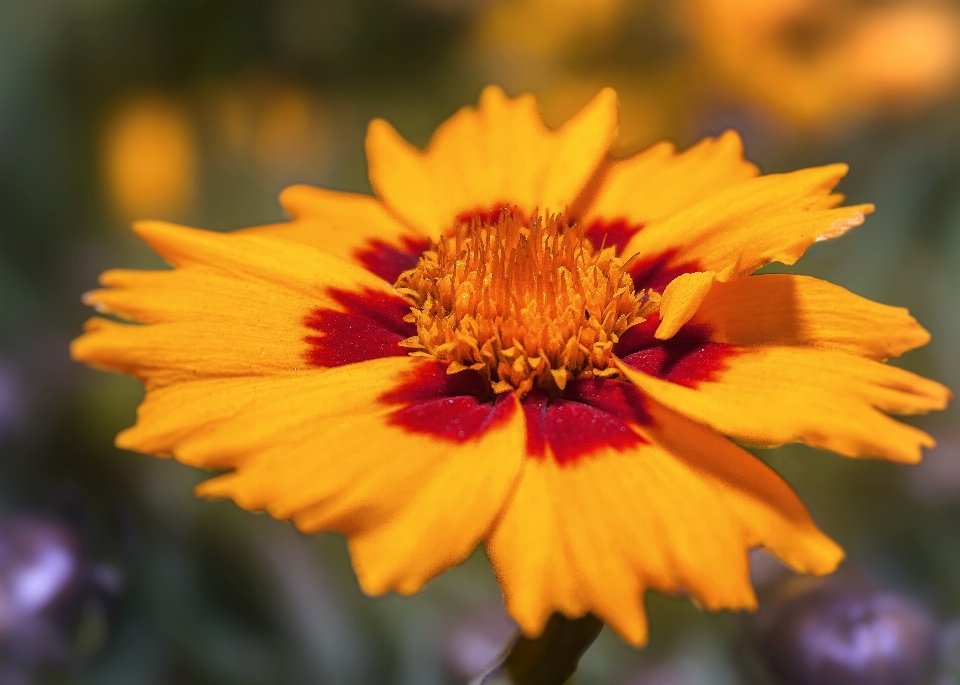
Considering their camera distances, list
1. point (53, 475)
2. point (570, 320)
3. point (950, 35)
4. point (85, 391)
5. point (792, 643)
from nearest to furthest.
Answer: point (570, 320) < point (792, 643) < point (53, 475) < point (85, 391) < point (950, 35)

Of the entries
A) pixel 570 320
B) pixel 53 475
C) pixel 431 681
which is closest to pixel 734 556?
pixel 570 320

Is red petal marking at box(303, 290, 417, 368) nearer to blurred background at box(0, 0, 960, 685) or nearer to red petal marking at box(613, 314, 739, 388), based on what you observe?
red petal marking at box(613, 314, 739, 388)

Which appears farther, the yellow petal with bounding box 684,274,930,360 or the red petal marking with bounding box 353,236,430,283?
the red petal marking with bounding box 353,236,430,283

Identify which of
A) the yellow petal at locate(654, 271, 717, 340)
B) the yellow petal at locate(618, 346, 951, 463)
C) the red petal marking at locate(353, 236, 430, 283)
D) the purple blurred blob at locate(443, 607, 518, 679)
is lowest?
the purple blurred blob at locate(443, 607, 518, 679)

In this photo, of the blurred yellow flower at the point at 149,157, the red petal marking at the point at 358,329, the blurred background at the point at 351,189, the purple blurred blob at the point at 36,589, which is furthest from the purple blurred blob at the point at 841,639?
the blurred yellow flower at the point at 149,157

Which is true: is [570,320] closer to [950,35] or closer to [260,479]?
[260,479]

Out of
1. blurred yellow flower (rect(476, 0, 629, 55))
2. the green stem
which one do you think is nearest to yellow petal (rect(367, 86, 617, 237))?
the green stem

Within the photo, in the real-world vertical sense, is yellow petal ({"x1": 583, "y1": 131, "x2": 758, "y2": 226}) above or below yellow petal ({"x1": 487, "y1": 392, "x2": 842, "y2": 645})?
above

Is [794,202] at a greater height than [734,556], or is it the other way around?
[794,202]

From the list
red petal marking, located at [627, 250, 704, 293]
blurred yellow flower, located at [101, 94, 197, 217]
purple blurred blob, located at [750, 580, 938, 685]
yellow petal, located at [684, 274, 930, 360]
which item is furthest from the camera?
blurred yellow flower, located at [101, 94, 197, 217]
